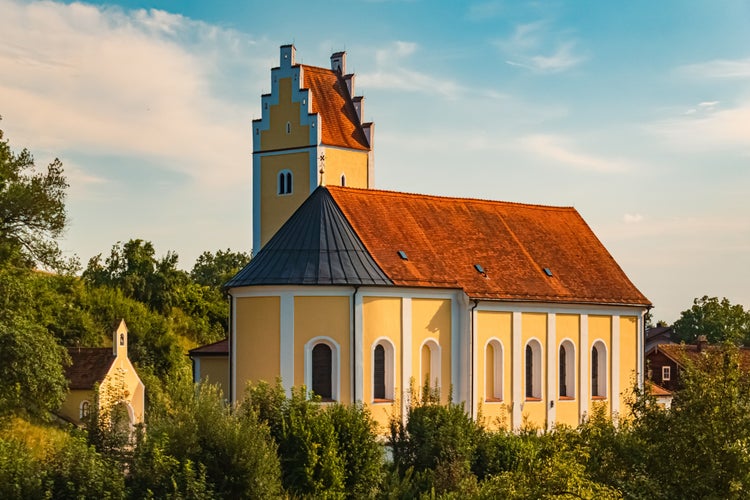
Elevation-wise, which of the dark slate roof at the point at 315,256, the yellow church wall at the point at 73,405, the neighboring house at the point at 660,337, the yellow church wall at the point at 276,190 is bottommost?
the yellow church wall at the point at 73,405

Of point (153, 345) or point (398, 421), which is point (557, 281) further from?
point (153, 345)

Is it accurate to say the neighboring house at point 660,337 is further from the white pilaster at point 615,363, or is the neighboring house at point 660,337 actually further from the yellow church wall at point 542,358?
the yellow church wall at point 542,358

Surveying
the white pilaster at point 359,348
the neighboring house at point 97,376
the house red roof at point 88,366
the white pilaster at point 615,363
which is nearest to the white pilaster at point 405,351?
the white pilaster at point 359,348

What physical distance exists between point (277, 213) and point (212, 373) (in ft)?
50.6

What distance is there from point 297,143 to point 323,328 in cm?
2054

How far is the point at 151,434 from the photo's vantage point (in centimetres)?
3353

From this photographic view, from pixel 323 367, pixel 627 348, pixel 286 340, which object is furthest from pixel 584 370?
pixel 286 340

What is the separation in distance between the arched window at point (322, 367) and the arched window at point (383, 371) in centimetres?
166

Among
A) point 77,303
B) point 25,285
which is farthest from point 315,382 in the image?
point 77,303

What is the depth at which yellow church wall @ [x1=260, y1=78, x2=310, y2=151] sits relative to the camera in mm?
59312

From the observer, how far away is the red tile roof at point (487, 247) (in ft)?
143

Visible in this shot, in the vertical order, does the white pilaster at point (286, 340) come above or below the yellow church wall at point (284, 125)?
below

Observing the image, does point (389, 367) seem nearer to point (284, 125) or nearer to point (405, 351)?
point (405, 351)

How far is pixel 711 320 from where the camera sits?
107m
